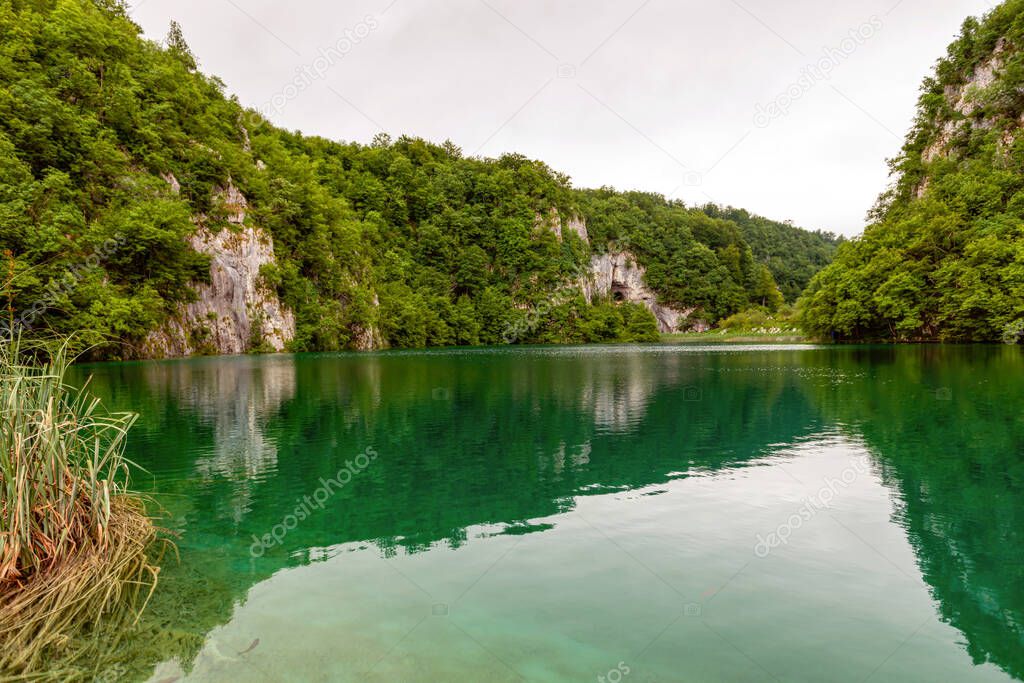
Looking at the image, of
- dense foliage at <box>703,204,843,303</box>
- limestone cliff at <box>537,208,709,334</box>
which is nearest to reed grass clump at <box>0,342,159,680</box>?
limestone cliff at <box>537,208,709,334</box>

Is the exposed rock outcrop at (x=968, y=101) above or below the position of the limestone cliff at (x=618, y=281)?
above

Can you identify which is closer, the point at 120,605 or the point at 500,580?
the point at 120,605

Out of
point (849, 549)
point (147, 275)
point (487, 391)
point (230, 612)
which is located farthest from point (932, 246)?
point (147, 275)

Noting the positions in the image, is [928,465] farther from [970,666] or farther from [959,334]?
[959,334]

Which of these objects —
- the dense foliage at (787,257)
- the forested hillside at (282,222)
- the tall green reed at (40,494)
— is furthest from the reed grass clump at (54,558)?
the dense foliage at (787,257)

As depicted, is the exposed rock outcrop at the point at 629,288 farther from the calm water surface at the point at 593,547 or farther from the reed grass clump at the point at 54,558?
the reed grass clump at the point at 54,558

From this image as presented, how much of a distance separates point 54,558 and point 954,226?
8017cm

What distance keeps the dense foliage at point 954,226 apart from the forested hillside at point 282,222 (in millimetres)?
59166

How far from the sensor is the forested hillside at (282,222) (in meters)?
41.7

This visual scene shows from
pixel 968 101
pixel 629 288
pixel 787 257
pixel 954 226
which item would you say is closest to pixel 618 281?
pixel 629 288

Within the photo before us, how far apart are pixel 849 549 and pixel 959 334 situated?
232ft

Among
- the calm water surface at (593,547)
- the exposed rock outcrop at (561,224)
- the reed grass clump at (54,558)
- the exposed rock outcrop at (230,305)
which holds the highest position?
the exposed rock outcrop at (561,224)

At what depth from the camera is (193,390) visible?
25.1 meters

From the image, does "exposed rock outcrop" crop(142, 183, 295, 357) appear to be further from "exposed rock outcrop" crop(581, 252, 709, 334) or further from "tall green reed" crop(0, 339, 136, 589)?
"exposed rock outcrop" crop(581, 252, 709, 334)
